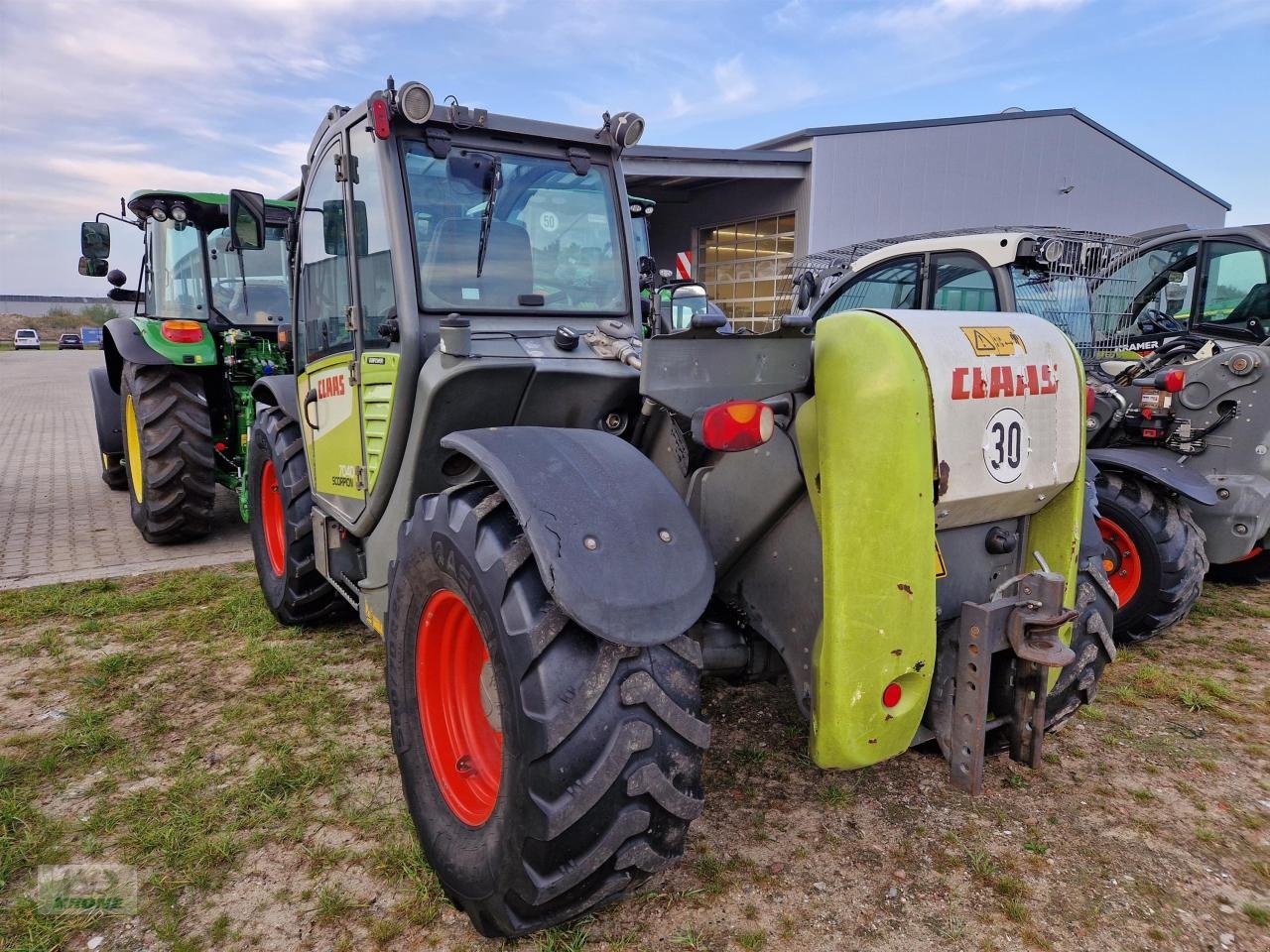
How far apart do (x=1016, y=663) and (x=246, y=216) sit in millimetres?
3599

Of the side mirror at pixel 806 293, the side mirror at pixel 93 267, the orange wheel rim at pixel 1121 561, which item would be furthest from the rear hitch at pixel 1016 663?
the side mirror at pixel 93 267

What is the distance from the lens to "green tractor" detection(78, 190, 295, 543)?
5781 mm

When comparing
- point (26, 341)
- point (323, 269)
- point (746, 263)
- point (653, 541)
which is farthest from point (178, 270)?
point (26, 341)

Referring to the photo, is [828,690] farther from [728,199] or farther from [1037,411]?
[728,199]

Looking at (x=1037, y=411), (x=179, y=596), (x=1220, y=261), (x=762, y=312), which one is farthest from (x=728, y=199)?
(x=1037, y=411)

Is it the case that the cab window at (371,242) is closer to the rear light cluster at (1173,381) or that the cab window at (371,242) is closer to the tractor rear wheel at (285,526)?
the tractor rear wheel at (285,526)

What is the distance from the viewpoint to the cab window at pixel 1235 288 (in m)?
5.75

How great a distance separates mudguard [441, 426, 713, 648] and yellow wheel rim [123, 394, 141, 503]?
18.2 feet

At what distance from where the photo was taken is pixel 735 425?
5.94 feet

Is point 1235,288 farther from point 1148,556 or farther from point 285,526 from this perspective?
point 285,526

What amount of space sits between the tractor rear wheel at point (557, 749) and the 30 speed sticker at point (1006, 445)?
36.0 inches

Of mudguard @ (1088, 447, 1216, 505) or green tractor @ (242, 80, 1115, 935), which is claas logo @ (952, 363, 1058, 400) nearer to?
green tractor @ (242, 80, 1115, 935)

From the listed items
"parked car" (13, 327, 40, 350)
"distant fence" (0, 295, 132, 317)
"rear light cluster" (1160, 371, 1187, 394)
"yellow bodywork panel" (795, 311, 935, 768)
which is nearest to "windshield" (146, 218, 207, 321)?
"yellow bodywork panel" (795, 311, 935, 768)

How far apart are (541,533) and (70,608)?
4.25 m
